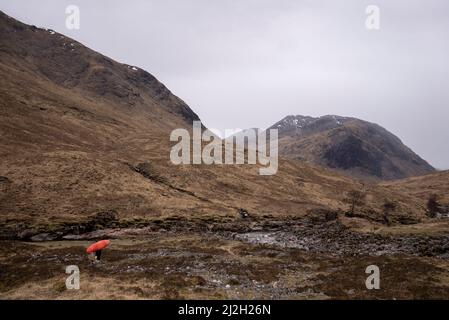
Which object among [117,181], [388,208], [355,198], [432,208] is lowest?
[432,208]

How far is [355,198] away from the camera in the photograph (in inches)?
4141

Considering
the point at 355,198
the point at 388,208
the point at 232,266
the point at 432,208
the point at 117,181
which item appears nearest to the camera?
the point at 232,266

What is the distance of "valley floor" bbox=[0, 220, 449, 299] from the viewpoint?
2934 centimetres

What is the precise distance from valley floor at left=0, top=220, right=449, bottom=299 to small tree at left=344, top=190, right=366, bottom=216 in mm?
39901

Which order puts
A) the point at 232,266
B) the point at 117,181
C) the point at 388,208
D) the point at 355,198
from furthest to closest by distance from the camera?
the point at 355,198, the point at 388,208, the point at 117,181, the point at 232,266

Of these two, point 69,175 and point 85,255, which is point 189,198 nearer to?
point 69,175

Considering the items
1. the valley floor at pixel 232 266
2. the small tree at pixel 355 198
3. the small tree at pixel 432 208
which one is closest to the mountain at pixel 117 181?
the small tree at pixel 355 198

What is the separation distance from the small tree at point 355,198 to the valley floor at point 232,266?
39.9m

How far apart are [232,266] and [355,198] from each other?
74452mm

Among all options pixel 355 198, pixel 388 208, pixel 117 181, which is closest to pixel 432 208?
pixel 388 208

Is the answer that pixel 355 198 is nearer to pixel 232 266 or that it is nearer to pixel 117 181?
pixel 117 181

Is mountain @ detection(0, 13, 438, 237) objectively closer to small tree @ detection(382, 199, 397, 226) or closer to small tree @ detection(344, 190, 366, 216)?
small tree @ detection(382, 199, 397, 226)
